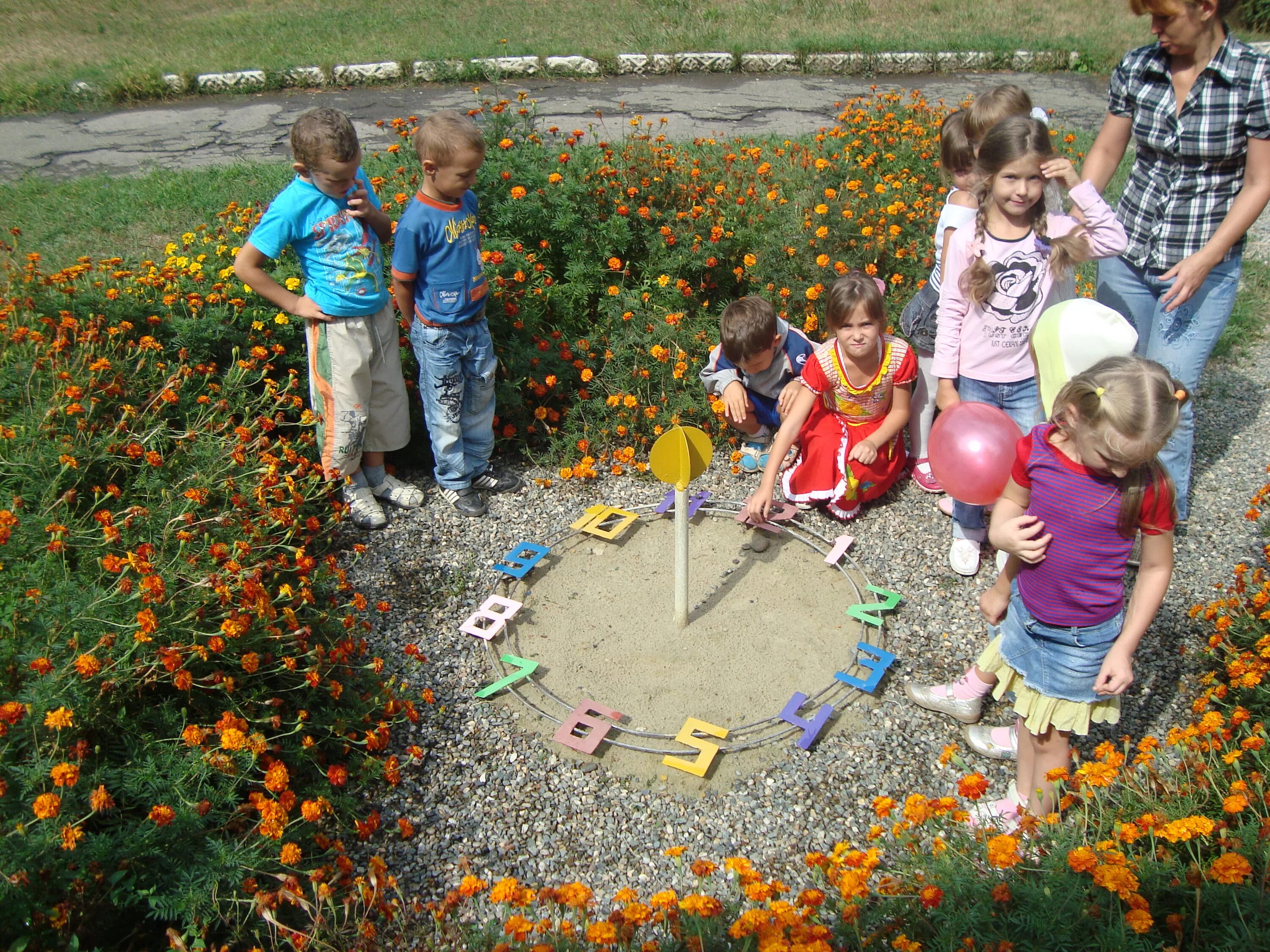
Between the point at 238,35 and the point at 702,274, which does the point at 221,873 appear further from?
the point at 238,35

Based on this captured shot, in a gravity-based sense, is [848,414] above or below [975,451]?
below

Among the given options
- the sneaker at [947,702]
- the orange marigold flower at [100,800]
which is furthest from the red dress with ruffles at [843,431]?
the orange marigold flower at [100,800]

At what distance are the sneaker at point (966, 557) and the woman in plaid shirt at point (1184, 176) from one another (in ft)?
2.91

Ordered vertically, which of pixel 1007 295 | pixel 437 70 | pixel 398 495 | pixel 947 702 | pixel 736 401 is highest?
pixel 437 70

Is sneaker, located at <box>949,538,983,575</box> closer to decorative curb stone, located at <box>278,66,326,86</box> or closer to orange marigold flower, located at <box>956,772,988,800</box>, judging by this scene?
orange marigold flower, located at <box>956,772,988,800</box>

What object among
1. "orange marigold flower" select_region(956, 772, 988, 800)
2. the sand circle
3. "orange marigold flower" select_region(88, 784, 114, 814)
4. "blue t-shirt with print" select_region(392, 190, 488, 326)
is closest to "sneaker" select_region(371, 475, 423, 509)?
the sand circle

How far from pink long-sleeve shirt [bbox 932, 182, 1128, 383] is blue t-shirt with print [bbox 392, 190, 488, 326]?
1.94 m

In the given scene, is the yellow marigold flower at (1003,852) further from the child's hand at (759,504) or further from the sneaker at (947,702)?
the child's hand at (759,504)

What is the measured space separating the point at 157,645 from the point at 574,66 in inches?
360

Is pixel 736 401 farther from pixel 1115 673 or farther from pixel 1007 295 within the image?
pixel 1115 673

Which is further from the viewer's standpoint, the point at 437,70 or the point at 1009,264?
the point at 437,70

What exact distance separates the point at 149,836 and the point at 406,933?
27.9 inches

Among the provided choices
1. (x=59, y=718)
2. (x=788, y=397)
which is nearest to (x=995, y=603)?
(x=788, y=397)

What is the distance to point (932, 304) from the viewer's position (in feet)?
13.4
